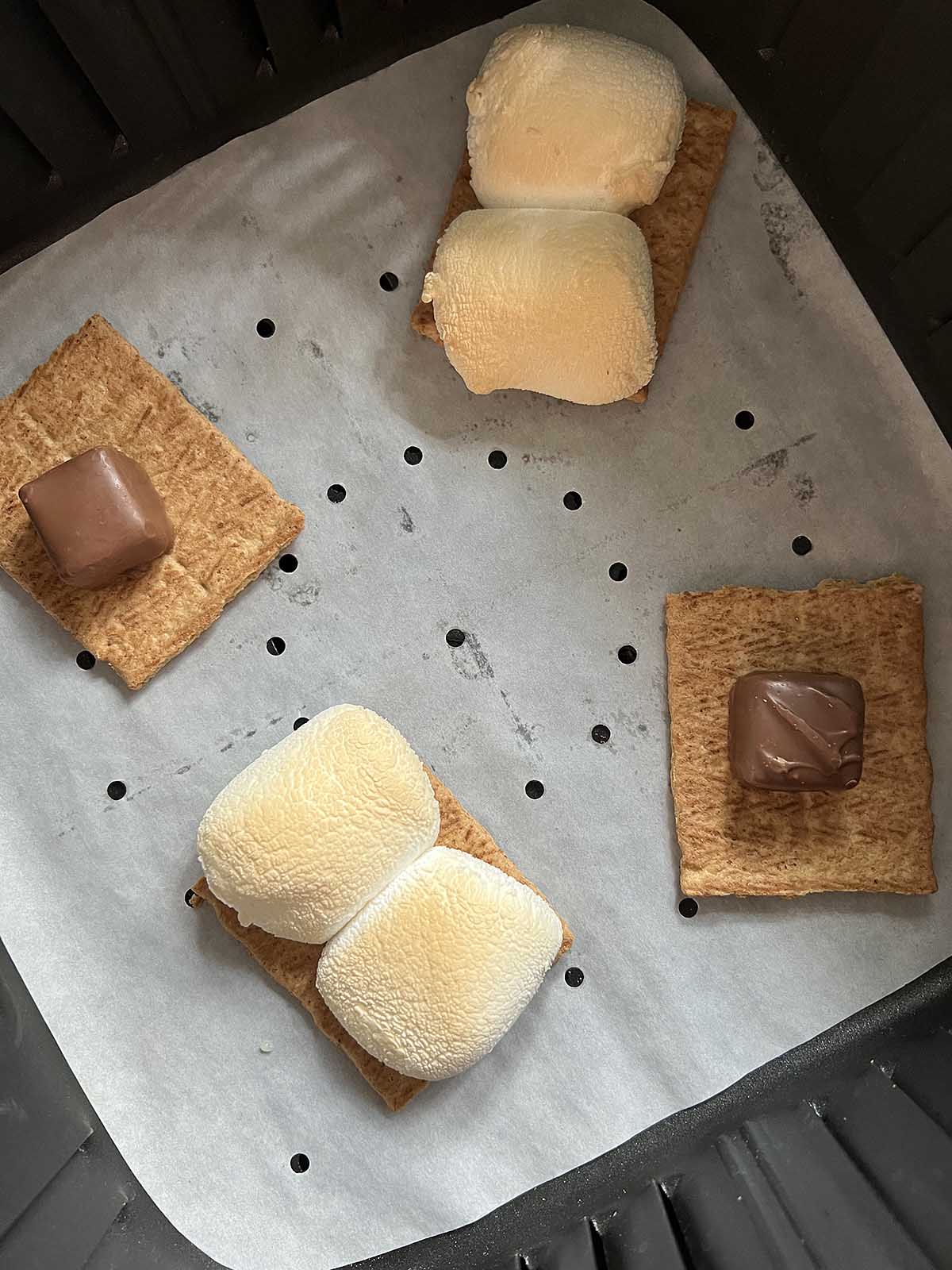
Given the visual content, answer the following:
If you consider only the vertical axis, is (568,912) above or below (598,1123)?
above

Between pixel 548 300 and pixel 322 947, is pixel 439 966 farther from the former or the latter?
pixel 548 300

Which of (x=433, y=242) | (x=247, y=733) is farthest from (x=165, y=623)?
(x=433, y=242)

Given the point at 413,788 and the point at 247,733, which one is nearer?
the point at 413,788

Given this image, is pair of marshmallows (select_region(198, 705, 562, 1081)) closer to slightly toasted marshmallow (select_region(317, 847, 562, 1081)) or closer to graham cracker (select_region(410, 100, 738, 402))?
slightly toasted marshmallow (select_region(317, 847, 562, 1081))

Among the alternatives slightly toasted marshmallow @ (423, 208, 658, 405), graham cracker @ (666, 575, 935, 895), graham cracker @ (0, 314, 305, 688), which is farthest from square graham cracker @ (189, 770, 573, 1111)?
slightly toasted marshmallow @ (423, 208, 658, 405)

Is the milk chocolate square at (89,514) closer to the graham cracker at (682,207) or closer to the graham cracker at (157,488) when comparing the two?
the graham cracker at (157,488)

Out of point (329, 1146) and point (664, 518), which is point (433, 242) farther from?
point (329, 1146)

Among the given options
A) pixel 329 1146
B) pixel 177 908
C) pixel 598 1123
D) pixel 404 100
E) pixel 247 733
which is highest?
pixel 404 100
